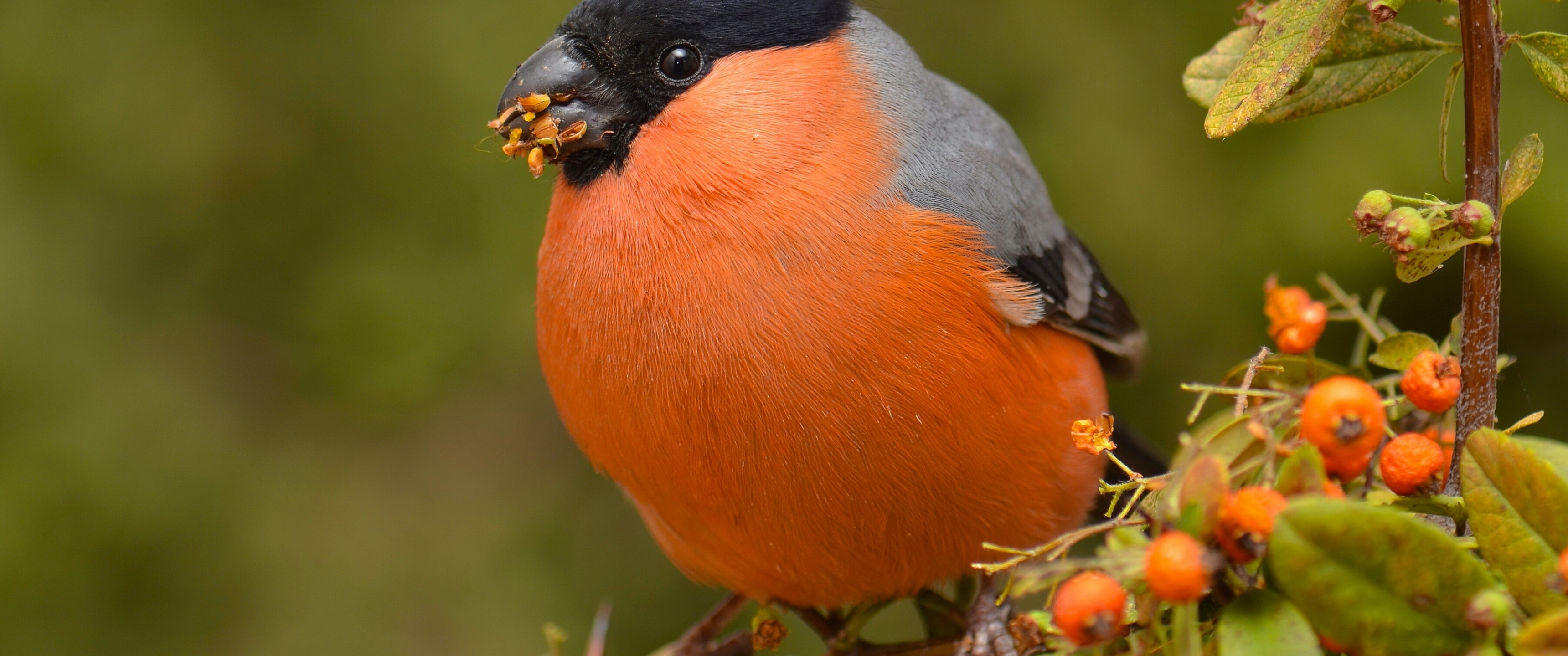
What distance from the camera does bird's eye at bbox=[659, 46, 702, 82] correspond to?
1.84 m

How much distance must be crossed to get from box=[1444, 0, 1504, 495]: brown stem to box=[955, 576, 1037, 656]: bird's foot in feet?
3.07

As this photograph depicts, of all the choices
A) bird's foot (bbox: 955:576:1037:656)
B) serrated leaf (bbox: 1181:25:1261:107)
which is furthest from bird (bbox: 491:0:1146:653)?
serrated leaf (bbox: 1181:25:1261:107)

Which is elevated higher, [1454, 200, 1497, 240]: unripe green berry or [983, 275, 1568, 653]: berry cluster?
[1454, 200, 1497, 240]: unripe green berry

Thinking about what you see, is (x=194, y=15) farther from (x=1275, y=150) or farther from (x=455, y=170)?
(x=1275, y=150)

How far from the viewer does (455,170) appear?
139 inches

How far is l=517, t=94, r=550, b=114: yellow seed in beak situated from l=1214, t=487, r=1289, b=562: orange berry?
1214mm

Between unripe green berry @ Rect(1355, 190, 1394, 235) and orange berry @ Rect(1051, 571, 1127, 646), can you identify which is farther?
unripe green berry @ Rect(1355, 190, 1394, 235)

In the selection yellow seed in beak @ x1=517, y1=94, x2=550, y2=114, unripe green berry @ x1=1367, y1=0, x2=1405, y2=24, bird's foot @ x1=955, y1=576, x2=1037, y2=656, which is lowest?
bird's foot @ x1=955, y1=576, x2=1037, y2=656

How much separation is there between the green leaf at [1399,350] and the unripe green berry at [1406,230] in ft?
0.78

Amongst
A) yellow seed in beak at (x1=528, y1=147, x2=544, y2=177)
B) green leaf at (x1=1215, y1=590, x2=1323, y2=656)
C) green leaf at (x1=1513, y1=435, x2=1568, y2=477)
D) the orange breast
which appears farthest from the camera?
yellow seed in beak at (x1=528, y1=147, x2=544, y2=177)

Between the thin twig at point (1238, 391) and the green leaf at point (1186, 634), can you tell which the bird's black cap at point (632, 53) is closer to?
the thin twig at point (1238, 391)

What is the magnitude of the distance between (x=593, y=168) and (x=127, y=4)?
96.7 inches

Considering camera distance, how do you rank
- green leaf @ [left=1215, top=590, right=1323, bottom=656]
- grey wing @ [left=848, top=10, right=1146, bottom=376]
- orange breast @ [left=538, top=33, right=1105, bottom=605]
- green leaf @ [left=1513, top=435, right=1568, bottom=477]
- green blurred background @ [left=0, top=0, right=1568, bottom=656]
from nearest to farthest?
green leaf @ [left=1215, top=590, right=1323, bottom=656] < green leaf @ [left=1513, top=435, right=1568, bottom=477] < orange breast @ [left=538, top=33, right=1105, bottom=605] < grey wing @ [left=848, top=10, right=1146, bottom=376] < green blurred background @ [left=0, top=0, right=1568, bottom=656]

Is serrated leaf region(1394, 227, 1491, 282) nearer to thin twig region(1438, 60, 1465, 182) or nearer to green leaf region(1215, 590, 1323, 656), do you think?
thin twig region(1438, 60, 1465, 182)
